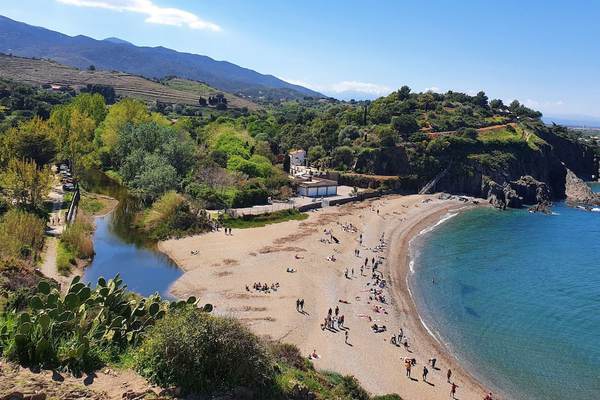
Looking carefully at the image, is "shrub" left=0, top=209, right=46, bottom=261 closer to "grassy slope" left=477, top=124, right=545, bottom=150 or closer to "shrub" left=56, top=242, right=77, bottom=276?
"shrub" left=56, top=242, right=77, bottom=276

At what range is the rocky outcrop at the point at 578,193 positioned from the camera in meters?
90.2

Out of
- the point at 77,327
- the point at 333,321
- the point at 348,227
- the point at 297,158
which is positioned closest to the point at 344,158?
the point at 297,158

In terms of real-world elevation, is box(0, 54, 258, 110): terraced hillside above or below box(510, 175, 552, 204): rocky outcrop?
above

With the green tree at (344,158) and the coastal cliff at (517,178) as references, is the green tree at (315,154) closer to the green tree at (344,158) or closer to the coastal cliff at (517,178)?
the green tree at (344,158)

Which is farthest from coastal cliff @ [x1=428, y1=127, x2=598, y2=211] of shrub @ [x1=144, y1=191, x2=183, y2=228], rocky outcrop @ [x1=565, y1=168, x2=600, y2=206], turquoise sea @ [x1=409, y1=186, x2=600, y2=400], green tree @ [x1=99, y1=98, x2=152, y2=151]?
green tree @ [x1=99, y1=98, x2=152, y2=151]

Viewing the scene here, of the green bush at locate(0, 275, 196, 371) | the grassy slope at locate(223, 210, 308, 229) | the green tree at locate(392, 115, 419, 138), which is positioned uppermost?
the green tree at locate(392, 115, 419, 138)

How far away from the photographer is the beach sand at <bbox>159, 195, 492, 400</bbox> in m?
28.2

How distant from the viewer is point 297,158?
9206 cm

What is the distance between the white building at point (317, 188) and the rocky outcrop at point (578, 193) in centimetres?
5002

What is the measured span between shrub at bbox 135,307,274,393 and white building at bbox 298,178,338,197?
183 ft

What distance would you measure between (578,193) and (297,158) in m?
56.5

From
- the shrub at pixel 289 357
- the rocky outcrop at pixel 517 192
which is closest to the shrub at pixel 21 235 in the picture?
the shrub at pixel 289 357

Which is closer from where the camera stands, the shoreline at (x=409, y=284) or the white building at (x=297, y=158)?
the shoreline at (x=409, y=284)

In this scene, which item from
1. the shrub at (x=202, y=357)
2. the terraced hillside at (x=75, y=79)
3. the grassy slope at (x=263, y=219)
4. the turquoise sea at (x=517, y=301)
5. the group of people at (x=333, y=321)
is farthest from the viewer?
the terraced hillside at (x=75, y=79)
